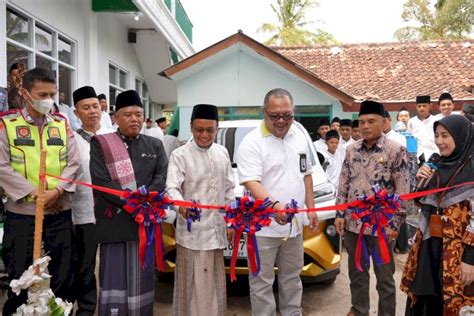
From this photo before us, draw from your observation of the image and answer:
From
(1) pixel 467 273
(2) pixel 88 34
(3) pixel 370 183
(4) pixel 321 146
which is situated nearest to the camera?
(1) pixel 467 273

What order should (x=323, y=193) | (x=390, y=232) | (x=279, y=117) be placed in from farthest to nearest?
(x=323, y=193), (x=390, y=232), (x=279, y=117)

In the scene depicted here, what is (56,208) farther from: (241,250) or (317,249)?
(317,249)

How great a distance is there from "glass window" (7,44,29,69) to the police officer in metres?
3.75

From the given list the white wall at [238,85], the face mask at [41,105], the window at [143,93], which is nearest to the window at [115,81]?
the window at [143,93]

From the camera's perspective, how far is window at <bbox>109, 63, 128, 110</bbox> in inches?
447

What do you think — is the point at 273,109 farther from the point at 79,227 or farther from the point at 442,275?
the point at 79,227

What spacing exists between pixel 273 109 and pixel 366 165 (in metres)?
0.94

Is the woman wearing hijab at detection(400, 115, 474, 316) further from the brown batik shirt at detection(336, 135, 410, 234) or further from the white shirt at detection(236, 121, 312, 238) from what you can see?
the white shirt at detection(236, 121, 312, 238)

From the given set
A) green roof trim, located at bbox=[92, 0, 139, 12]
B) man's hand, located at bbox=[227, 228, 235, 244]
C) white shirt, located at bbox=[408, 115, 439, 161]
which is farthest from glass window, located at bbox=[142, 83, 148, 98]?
man's hand, located at bbox=[227, 228, 235, 244]

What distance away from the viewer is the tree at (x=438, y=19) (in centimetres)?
2609

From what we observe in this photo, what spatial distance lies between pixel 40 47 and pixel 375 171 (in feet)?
20.8

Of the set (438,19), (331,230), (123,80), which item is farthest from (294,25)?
(331,230)

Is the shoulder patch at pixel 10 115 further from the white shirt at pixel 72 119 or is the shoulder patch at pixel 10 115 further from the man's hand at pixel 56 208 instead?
the white shirt at pixel 72 119

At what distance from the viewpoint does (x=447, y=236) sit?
2.76 metres
